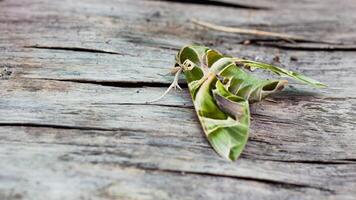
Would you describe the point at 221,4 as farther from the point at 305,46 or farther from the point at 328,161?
the point at 328,161

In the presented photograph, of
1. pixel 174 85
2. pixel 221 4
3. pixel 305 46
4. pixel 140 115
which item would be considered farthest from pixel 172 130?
pixel 221 4

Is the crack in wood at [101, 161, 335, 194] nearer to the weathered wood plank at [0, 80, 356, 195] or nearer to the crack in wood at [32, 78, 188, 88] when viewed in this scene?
the weathered wood plank at [0, 80, 356, 195]

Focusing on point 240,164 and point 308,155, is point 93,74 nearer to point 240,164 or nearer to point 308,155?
point 240,164

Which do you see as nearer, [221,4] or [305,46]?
[305,46]

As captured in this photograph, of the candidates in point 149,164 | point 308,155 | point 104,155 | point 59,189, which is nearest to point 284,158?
point 308,155

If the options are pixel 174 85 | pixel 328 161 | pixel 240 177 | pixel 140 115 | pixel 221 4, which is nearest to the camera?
pixel 240 177

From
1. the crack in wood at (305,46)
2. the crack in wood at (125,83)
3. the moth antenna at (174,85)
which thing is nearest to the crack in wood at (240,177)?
the moth antenna at (174,85)

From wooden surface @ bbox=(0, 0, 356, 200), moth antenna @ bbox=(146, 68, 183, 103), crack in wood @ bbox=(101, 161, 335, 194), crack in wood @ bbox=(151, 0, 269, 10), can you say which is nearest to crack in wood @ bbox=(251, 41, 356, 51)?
wooden surface @ bbox=(0, 0, 356, 200)
